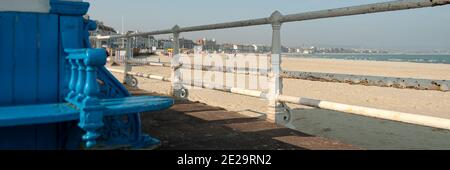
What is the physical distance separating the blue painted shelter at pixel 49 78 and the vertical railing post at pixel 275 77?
149 cm

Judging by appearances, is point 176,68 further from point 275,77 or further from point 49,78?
point 49,78

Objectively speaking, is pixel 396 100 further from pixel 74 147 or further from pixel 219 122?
pixel 74 147

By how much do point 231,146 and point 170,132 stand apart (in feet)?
2.08

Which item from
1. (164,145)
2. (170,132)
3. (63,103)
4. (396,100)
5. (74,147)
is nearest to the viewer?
(63,103)

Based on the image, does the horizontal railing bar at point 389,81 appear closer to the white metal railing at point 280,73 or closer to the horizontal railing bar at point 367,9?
the white metal railing at point 280,73

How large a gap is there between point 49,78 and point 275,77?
6.21 feet

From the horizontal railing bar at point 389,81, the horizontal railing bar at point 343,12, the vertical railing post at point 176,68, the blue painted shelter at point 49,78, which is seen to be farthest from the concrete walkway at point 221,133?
the vertical railing post at point 176,68

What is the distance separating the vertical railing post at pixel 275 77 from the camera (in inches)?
129

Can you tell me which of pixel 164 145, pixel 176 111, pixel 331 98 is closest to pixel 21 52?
pixel 164 145

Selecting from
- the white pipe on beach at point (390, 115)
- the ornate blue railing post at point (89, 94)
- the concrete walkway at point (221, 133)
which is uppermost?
the ornate blue railing post at point (89, 94)

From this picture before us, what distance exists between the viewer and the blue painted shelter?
1904mm

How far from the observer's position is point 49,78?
2029mm

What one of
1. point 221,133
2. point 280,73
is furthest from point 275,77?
point 221,133
